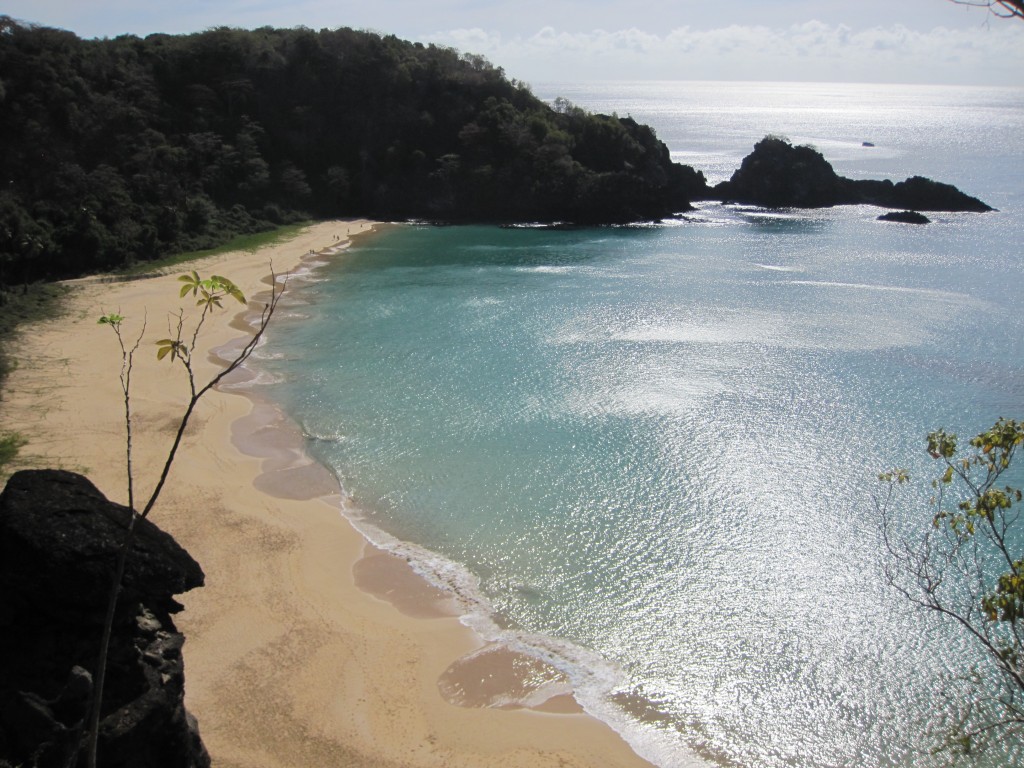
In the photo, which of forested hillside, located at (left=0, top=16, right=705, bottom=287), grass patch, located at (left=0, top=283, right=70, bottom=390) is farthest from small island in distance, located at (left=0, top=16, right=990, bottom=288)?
grass patch, located at (left=0, top=283, right=70, bottom=390)

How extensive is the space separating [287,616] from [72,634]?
22.9 ft

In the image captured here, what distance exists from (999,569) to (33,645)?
20.1m

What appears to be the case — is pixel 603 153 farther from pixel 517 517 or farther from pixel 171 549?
pixel 171 549

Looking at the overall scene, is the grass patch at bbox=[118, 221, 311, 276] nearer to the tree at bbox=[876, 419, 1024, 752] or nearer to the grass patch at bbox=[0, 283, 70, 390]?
the grass patch at bbox=[0, 283, 70, 390]

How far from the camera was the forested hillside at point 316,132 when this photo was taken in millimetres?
60625

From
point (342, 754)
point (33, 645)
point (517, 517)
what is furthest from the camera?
point (517, 517)

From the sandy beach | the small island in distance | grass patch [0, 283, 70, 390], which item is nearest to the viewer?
the sandy beach

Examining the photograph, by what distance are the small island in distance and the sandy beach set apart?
35027 mm

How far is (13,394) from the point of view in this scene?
27.3 metres

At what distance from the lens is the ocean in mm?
15297

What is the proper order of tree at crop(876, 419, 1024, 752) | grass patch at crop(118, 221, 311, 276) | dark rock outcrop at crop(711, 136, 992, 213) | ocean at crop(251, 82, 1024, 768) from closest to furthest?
tree at crop(876, 419, 1024, 752)
ocean at crop(251, 82, 1024, 768)
grass patch at crop(118, 221, 311, 276)
dark rock outcrop at crop(711, 136, 992, 213)

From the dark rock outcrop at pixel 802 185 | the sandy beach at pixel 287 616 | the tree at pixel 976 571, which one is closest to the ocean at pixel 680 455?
the tree at pixel 976 571

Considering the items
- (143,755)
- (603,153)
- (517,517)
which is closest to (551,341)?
→ (517,517)

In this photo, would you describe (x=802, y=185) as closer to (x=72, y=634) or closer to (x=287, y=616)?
(x=287, y=616)
